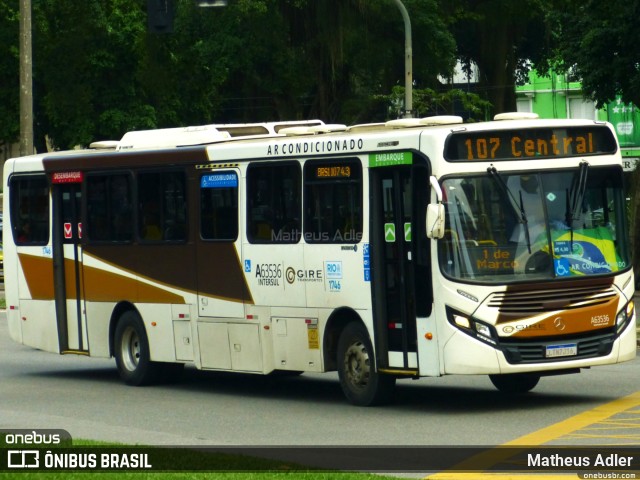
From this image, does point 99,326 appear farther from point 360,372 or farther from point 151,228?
point 360,372

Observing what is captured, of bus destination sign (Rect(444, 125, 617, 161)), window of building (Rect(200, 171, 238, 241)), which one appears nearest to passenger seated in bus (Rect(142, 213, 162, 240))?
window of building (Rect(200, 171, 238, 241))

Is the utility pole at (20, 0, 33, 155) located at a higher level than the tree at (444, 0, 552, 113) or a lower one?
lower

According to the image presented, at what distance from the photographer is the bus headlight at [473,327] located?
14016 millimetres

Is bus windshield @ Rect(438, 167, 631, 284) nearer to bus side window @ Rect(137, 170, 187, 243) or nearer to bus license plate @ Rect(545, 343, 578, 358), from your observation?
bus license plate @ Rect(545, 343, 578, 358)

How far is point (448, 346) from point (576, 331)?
1.23 m

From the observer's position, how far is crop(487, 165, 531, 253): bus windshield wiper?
14234mm

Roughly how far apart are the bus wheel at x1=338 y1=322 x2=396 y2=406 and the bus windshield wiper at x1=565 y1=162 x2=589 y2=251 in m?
2.33

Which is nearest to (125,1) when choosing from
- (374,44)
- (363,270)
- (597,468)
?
(374,44)

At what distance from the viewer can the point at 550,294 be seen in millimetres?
14125

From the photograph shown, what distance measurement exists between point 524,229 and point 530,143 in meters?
0.93

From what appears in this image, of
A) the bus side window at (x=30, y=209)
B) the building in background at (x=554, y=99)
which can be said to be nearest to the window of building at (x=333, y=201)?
the bus side window at (x=30, y=209)

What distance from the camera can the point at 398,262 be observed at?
14766 mm

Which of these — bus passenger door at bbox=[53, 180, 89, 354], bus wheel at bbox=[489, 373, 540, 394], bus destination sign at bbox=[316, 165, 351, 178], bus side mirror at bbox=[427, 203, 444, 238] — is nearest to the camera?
bus side mirror at bbox=[427, 203, 444, 238]

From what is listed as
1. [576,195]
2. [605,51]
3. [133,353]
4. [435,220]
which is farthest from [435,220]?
[605,51]
